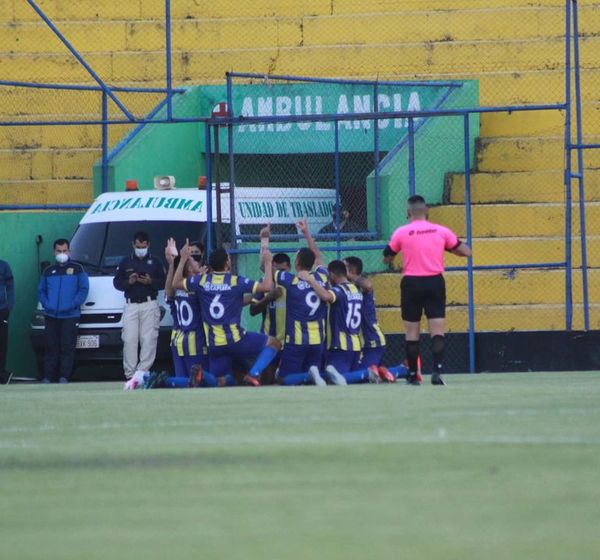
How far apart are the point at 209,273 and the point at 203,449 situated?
9285 millimetres

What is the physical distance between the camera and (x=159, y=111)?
69.1 ft

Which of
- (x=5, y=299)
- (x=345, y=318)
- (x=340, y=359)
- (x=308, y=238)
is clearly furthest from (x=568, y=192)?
(x=5, y=299)

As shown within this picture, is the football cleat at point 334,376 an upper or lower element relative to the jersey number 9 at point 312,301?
lower

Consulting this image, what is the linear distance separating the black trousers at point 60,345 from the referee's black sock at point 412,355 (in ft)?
18.0

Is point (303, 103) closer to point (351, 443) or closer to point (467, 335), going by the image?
point (467, 335)

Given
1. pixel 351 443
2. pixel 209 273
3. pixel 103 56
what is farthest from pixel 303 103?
pixel 351 443

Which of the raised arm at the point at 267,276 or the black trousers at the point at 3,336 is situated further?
the black trousers at the point at 3,336

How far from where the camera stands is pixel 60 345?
18.1m

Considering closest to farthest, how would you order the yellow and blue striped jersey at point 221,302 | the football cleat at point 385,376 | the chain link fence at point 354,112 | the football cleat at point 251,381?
the football cleat at point 251,381 < the yellow and blue striped jersey at point 221,302 < the football cleat at point 385,376 < the chain link fence at point 354,112

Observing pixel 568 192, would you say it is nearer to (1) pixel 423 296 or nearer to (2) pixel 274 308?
(2) pixel 274 308

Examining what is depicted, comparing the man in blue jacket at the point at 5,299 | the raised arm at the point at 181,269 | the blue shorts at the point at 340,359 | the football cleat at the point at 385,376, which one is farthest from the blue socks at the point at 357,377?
the man in blue jacket at the point at 5,299

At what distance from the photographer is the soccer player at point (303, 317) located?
15258mm

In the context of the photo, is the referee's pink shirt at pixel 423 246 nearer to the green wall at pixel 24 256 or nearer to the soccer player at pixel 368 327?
the soccer player at pixel 368 327

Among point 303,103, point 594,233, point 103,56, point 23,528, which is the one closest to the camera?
point 23,528
